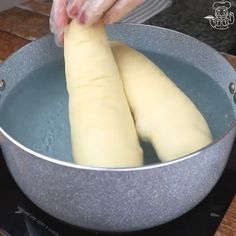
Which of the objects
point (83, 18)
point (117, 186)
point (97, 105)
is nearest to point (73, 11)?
point (83, 18)

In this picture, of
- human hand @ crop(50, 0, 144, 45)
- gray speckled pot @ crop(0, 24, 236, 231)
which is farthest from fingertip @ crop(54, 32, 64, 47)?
gray speckled pot @ crop(0, 24, 236, 231)

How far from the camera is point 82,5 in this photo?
0.49m

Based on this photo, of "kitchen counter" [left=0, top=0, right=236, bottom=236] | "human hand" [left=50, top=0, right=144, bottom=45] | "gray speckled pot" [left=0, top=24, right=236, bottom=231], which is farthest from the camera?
"kitchen counter" [left=0, top=0, right=236, bottom=236]

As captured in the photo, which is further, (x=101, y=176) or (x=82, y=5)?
(x=82, y=5)

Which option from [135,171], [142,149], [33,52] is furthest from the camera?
[33,52]

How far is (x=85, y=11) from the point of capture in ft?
1.61

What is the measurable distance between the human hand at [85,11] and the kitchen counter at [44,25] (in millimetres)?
240

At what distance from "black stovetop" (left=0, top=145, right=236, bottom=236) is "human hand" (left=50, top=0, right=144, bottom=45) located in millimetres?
218

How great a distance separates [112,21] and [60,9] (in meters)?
0.07

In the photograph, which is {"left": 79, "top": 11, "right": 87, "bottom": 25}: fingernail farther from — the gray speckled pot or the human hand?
the gray speckled pot

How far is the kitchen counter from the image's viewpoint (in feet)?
2.53

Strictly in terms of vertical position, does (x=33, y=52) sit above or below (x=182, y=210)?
above

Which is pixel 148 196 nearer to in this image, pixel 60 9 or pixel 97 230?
pixel 97 230

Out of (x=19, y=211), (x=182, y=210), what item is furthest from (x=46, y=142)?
(x=182, y=210)
